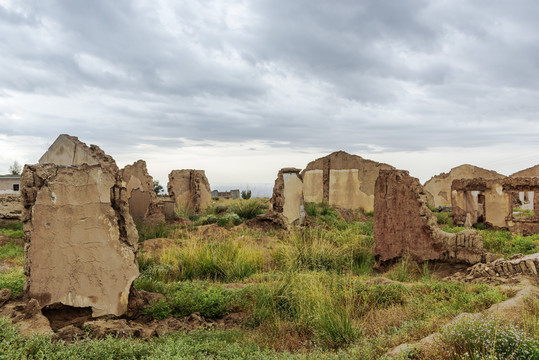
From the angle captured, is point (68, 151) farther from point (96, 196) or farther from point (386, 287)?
point (386, 287)

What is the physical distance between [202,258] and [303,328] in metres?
3.40

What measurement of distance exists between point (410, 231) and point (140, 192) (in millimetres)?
11098

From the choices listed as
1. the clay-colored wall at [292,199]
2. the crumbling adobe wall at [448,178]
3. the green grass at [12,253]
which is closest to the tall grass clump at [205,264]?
the green grass at [12,253]

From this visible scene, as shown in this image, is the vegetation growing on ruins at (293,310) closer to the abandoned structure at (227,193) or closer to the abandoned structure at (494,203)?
the abandoned structure at (494,203)

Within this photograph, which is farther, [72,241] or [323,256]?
[323,256]

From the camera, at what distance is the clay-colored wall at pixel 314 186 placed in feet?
75.0

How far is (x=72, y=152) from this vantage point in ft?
42.0

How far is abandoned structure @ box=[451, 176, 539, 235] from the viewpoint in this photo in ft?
49.3

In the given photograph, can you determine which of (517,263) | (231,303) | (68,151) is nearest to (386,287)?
(231,303)

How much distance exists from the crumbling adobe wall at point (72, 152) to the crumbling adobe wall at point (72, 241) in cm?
510

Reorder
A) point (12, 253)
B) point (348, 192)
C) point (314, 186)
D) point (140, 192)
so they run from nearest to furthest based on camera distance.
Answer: point (12, 253) < point (140, 192) < point (348, 192) < point (314, 186)

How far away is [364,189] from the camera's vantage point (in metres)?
22.1

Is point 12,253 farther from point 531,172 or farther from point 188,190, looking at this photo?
point 531,172

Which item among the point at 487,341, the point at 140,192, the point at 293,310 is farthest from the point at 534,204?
the point at 140,192
